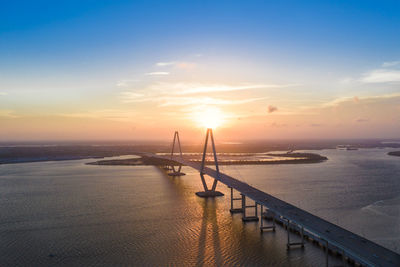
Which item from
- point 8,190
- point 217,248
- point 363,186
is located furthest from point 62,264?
point 363,186

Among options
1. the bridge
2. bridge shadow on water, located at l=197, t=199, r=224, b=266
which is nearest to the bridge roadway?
the bridge

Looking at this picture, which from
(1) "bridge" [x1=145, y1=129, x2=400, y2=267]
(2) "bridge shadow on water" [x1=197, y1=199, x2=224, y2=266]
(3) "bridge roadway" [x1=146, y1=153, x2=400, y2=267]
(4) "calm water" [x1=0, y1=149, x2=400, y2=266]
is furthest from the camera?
(4) "calm water" [x1=0, y1=149, x2=400, y2=266]

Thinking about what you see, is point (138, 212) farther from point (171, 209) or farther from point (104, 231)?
point (104, 231)

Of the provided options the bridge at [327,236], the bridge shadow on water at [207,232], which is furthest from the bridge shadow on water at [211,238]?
the bridge at [327,236]

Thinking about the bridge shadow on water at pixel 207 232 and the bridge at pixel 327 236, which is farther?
the bridge shadow on water at pixel 207 232

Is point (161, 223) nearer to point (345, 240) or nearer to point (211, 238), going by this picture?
point (211, 238)

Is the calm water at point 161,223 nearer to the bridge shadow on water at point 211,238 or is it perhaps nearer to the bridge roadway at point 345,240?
the bridge shadow on water at point 211,238

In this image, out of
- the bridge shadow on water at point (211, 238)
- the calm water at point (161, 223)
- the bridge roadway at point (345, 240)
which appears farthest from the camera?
the calm water at point (161, 223)

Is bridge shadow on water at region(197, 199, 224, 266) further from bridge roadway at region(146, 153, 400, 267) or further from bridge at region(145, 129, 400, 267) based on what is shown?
bridge roadway at region(146, 153, 400, 267)

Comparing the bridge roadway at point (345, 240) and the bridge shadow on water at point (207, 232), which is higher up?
the bridge roadway at point (345, 240)
